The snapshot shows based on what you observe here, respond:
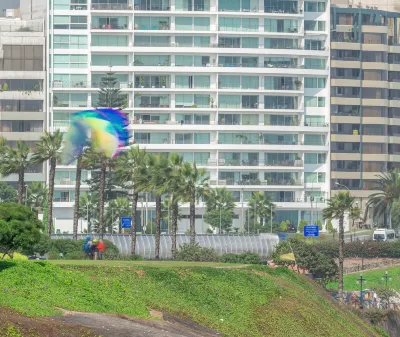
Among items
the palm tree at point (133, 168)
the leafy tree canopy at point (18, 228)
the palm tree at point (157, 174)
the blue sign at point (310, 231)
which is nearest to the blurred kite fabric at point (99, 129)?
the palm tree at point (157, 174)

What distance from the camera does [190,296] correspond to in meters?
67.5

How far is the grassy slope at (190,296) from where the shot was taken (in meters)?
57.3

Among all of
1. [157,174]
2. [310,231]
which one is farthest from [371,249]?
[157,174]

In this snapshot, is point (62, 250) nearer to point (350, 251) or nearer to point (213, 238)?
point (213, 238)

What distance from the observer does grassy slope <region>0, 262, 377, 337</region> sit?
5734 centimetres

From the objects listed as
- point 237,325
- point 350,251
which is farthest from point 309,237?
point 237,325

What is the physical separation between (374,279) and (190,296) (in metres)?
102

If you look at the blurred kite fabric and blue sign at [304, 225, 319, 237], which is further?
blue sign at [304, 225, 319, 237]

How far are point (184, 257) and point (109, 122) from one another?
15.4 meters

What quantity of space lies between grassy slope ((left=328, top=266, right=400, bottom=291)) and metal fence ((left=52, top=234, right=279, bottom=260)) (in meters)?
10.2

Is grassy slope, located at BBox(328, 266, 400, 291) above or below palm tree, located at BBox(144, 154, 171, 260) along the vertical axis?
below

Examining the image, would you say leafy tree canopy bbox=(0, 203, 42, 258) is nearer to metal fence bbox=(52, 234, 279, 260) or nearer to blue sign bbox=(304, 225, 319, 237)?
metal fence bbox=(52, 234, 279, 260)

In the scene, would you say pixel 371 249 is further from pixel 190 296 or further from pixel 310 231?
pixel 190 296

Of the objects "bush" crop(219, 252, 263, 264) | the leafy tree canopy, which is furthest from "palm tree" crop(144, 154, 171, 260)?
the leafy tree canopy
